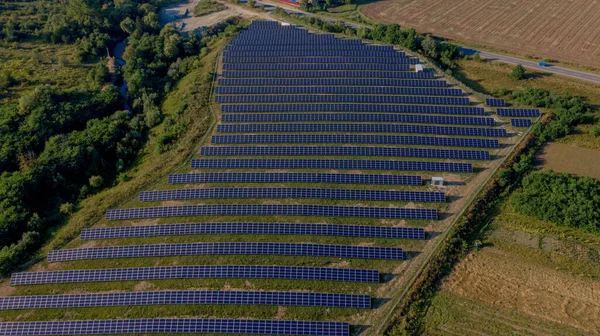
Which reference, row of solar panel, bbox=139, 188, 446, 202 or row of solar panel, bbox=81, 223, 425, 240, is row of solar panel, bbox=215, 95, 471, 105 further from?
row of solar panel, bbox=81, 223, 425, 240

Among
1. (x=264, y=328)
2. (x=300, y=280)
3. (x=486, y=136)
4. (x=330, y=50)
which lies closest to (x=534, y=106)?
(x=486, y=136)

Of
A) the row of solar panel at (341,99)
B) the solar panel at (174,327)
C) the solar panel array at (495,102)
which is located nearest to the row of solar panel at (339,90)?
the row of solar panel at (341,99)

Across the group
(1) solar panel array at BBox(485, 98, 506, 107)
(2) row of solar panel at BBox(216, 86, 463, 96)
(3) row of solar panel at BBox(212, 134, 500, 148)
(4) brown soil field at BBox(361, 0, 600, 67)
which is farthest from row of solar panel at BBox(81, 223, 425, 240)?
(4) brown soil field at BBox(361, 0, 600, 67)

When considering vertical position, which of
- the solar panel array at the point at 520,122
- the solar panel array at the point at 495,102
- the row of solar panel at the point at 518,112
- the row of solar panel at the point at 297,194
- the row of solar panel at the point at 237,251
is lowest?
the row of solar panel at the point at 237,251

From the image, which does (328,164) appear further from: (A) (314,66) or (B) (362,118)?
(A) (314,66)

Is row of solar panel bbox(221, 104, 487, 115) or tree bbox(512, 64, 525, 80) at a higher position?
tree bbox(512, 64, 525, 80)

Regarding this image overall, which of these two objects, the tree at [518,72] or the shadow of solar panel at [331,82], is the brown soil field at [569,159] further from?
the tree at [518,72]
